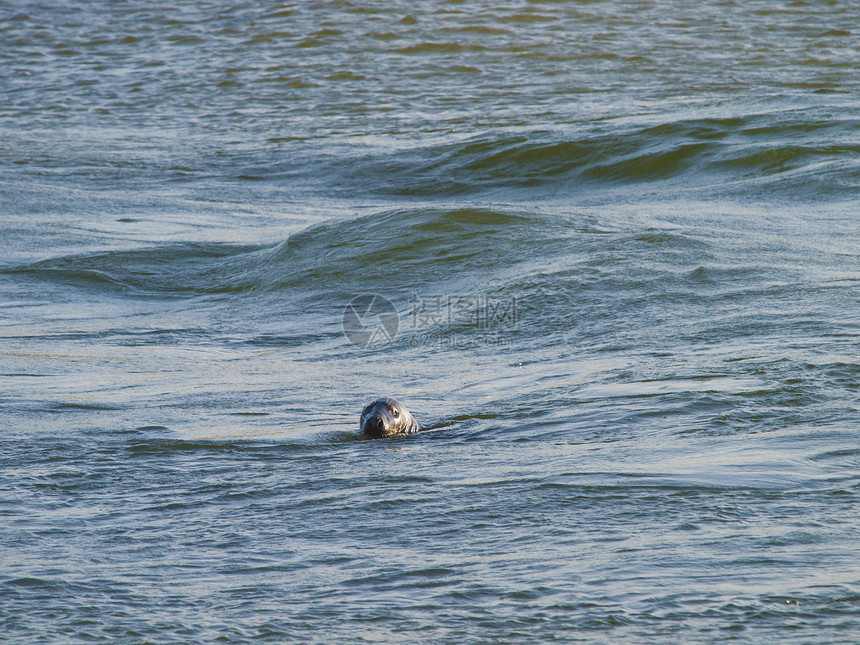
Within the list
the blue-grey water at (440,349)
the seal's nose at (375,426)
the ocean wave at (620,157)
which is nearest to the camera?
the blue-grey water at (440,349)

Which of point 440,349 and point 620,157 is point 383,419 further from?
point 620,157

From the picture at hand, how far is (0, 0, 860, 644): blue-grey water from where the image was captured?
416 centimetres

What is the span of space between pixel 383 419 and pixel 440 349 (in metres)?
2.55

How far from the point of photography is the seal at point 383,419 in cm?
592

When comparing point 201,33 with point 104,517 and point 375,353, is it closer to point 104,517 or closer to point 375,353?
point 375,353

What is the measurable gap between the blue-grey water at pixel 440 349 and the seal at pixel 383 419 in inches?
3.3

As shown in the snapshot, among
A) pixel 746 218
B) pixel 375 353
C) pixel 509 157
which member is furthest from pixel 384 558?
pixel 509 157

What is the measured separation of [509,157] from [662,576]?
490 inches

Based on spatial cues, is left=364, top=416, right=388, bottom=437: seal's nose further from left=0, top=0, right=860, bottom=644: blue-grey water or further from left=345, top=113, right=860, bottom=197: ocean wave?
left=345, top=113, right=860, bottom=197: ocean wave

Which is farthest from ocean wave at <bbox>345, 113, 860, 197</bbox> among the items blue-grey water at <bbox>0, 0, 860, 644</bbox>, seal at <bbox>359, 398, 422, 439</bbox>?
seal at <bbox>359, 398, 422, 439</bbox>

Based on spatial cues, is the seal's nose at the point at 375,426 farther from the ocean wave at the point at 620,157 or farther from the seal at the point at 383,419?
the ocean wave at the point at 620,157

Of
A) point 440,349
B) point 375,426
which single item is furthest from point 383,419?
point 440,349

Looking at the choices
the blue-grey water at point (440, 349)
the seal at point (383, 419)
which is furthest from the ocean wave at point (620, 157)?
the seal at point (383, 419)

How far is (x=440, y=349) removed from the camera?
27.7 ft
